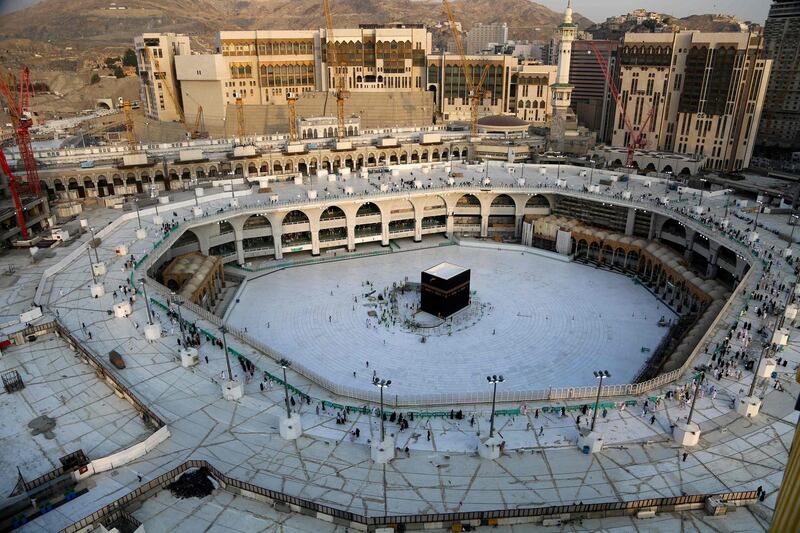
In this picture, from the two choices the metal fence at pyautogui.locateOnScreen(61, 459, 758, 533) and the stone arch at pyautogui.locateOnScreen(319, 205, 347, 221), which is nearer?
the metal fence at pyautogui.locateOnScreen(61, 459, 758, 533)

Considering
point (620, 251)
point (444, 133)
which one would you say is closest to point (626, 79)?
point (444, 133)

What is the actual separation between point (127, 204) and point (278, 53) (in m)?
69.2

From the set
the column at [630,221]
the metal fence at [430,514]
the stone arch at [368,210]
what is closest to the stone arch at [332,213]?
the stone arch at [368,210]

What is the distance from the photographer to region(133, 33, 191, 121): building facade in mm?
116500

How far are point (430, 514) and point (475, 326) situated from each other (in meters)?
30.5

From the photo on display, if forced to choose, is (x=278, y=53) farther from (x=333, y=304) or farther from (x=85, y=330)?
(x=85, y=330)

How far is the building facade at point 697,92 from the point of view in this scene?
101 meters

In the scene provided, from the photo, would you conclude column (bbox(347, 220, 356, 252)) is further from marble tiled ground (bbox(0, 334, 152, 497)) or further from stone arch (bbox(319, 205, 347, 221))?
marble tiled ground (bbox(0, 334, 152, 497))

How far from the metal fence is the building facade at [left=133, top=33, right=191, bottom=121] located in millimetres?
111776

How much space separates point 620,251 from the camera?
224 ft

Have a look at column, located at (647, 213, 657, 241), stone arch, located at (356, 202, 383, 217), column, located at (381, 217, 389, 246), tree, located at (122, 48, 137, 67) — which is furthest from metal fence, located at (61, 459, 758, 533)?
tree, located at (122, 48, 137, 67)

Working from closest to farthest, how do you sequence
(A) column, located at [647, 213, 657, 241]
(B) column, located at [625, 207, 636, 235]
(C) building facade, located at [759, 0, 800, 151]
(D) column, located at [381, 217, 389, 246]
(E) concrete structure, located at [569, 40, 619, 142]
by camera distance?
(A) column, located at [647, 213, 657, 241], (B) column, located at [625, 207, 636, 235], (D) column, located at [381, 217, 389, 246], (C) building facade, located at [759, 0, 800, 151], (E) concrete structure, located at [569, 40, 619, 142]

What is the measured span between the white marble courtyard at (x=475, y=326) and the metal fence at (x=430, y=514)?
59.5 feet

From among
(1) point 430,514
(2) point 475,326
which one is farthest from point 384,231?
(1) point 430,514
